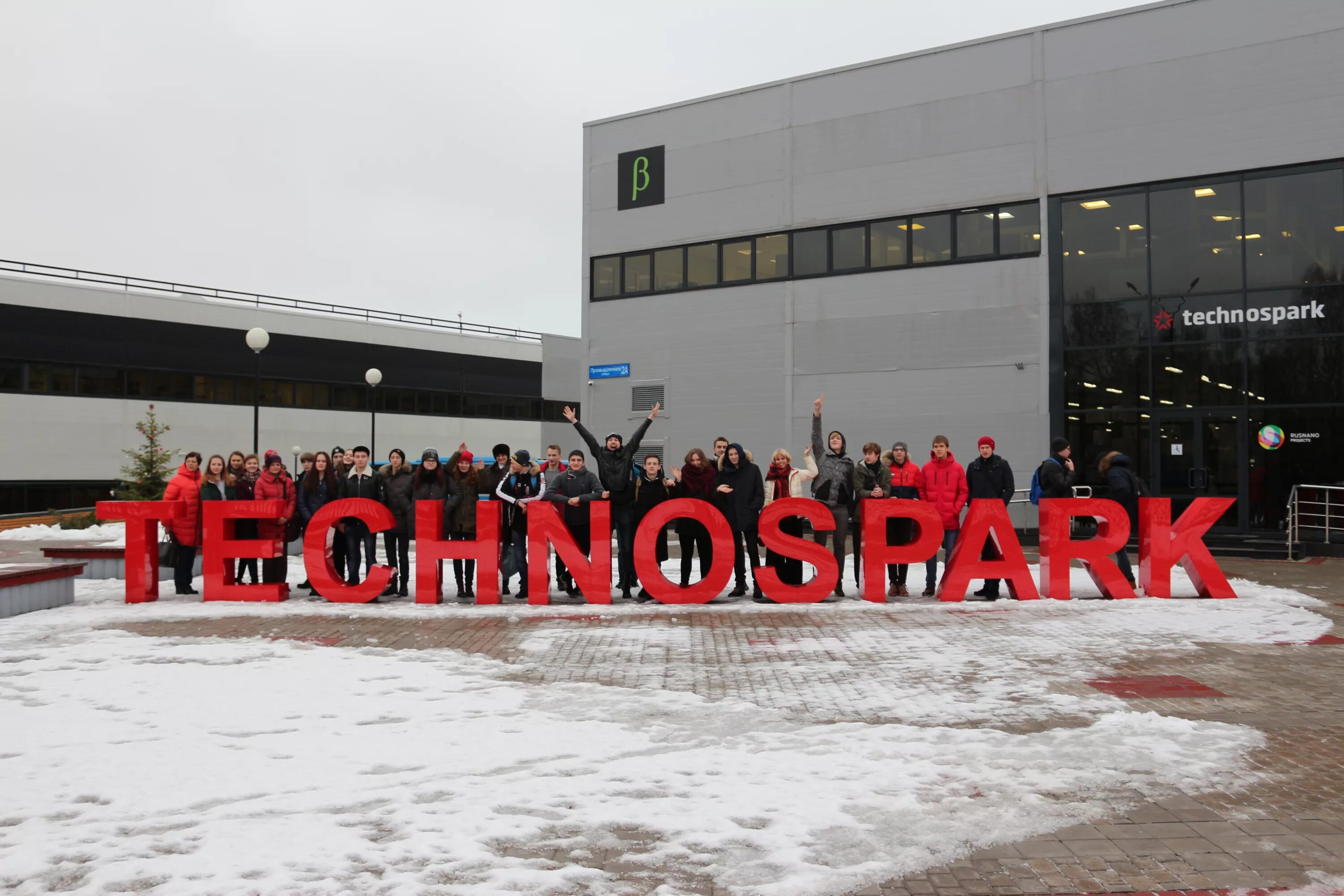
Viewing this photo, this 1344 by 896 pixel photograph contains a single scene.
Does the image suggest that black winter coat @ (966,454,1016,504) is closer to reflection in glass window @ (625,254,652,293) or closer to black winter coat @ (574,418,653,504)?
black winter coat @ (574,418,653,504)

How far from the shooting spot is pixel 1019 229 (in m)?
22.5

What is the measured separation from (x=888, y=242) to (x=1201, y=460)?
8.14 m

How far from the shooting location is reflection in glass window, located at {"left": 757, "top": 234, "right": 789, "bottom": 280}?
2539 cm

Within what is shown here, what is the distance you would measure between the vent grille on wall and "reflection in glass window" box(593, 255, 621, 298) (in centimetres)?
278

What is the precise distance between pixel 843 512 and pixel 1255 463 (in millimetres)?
11449

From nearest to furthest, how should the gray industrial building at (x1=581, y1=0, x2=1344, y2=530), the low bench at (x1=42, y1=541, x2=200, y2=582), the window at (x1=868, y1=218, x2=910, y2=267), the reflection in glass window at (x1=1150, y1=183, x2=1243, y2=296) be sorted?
the low bench at (x1=42, y1=541, x2=200, y2=582)
the gray industrial building at (x1=581, y1=0, x2=1344, y2=530)
the reflection in glass window at (x1=1150, y1=183, x2=1243, y2=296)
the window at (x1=868, y1=218, x2=910, y2=267)

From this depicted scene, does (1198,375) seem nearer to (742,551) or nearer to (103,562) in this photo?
(742,551)

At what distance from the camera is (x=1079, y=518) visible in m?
14.5

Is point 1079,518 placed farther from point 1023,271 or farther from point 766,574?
point 1023,271

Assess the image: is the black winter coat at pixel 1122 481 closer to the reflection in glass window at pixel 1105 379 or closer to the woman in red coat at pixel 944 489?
the woman in red coat at pixel 944 489

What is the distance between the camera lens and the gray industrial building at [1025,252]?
20.0 metres

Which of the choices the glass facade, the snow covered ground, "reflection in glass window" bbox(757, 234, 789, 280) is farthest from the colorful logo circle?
the snow covered ground

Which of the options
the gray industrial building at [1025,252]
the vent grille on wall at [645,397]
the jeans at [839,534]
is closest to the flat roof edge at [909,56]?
the gray industrial building at [1025,252]

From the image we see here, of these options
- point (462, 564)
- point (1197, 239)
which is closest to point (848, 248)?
point (1197, 239)
